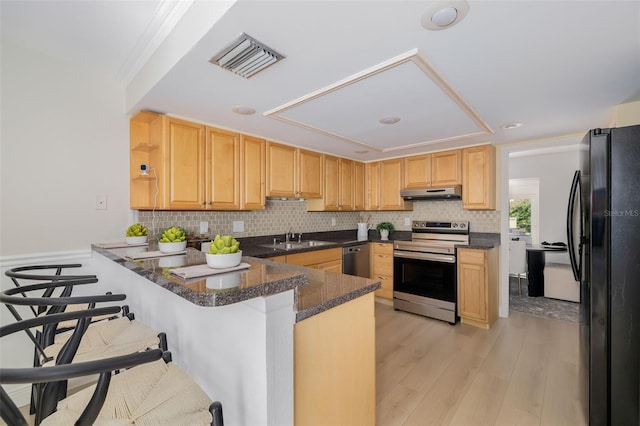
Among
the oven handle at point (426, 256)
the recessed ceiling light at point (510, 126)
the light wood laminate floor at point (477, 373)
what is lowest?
the light wood laminate floor at point (477, 373)

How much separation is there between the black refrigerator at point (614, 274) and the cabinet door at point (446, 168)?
2091 millimetres

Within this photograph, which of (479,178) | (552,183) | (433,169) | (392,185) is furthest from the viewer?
(552,183)

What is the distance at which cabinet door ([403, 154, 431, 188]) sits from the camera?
157 inches

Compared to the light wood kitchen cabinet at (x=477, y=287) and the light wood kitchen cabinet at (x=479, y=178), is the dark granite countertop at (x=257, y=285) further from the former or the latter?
the light wood kitchen cabinet at (x=479, y=178)

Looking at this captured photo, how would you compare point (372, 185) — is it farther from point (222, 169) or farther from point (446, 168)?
point (222, 169)

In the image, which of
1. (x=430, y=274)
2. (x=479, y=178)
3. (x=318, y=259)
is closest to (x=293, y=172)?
(x=318, y=259)

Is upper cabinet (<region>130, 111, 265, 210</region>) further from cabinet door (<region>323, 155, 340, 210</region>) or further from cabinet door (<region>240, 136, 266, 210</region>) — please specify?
cabinet door (<region>323, 155, 340, 210</region>)

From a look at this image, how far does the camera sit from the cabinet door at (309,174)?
370 centimetres

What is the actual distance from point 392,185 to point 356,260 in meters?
1.29

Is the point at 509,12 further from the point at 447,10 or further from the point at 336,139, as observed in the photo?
the point at 336,139

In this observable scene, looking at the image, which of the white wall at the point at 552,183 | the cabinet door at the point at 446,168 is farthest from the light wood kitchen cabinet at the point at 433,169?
the white wall at the point at 552,183

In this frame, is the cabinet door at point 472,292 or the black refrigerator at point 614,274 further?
the cabinet door at point 472,292

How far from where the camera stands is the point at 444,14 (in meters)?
1.29

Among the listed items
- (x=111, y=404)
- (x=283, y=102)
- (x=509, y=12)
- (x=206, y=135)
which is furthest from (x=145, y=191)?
(x=509, y=12)
